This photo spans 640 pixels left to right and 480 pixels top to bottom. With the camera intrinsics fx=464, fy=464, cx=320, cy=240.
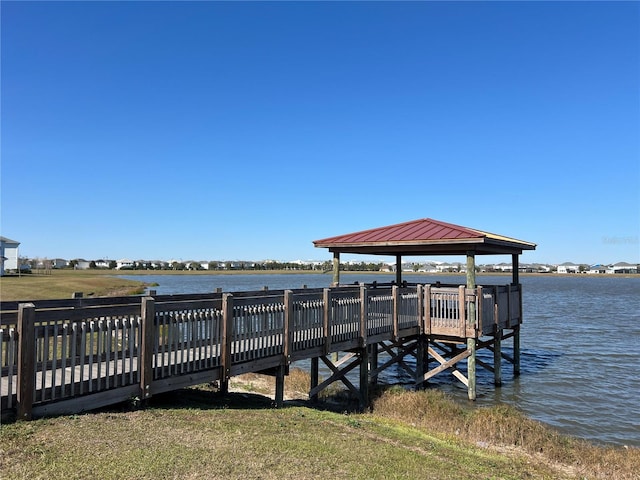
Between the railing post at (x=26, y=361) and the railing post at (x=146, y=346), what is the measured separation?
1.52m

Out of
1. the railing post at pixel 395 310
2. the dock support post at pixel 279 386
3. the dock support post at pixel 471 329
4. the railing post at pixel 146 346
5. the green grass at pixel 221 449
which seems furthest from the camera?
the dock support post at pixel 471 329

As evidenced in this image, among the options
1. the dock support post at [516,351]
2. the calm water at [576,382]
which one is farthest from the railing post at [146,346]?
the dock support post at [516,351]

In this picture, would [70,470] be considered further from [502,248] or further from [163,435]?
[502,248]

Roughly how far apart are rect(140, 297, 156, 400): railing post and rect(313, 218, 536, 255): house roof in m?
9.16

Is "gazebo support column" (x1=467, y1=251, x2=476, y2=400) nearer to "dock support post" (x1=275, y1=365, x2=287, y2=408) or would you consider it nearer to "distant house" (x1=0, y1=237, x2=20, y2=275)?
"dock support post" (x1=275, y1=365, x2=287, y2=408)

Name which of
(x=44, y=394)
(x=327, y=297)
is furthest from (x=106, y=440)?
(x=327, y=297)

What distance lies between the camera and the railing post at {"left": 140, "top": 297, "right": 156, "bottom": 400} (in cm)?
699

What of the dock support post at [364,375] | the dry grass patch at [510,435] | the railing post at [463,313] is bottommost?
the dry grass patch at [510,435]

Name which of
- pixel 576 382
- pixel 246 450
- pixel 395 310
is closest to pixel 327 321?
pixel 395 310

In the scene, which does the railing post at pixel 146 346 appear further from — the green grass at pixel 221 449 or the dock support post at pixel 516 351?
the dock support post at pixel 516 351

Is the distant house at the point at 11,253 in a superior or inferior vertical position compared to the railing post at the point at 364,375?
superior

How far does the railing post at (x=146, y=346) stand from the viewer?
6.99 meters

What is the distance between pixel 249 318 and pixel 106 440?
151 inches

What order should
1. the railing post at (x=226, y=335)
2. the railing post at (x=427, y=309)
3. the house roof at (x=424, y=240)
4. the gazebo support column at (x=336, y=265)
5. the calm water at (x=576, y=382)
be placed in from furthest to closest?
the gazebo support column at (x=336, y=265) → the railing post at (x=427, y=309) → the house roof at (x=424, y=240) → the calm water at (x=576, y=382) → the railing post at (x=226, y=335)
